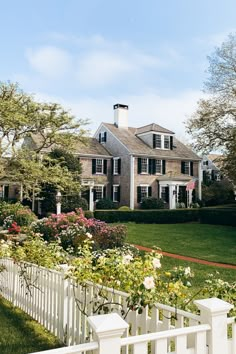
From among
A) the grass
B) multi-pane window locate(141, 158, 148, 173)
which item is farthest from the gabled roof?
the grass

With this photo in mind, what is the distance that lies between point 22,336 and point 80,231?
6182 mm

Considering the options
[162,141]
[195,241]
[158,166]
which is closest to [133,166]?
[158,166]

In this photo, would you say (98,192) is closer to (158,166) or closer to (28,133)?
(158,166)

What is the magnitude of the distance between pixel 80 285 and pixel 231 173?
2014cm

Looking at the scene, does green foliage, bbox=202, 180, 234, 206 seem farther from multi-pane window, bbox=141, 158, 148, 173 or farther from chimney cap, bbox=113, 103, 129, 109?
chimney cap, bbox=113, 103, 129, 109

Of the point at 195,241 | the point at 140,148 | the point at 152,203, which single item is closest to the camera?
the point at 195,241

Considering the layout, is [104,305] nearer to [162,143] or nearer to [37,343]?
[37,343]

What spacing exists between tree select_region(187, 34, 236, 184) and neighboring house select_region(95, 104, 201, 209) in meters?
7.59

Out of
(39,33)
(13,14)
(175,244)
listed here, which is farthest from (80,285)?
(175,244)

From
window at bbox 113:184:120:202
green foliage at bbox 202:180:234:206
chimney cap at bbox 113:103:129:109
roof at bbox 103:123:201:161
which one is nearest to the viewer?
roof at bbox 103:123:201:161

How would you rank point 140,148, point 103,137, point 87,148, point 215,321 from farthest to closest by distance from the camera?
point 103,137 → point 140,148 → point 87,148 → point 215,321

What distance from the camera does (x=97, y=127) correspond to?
1361 inches

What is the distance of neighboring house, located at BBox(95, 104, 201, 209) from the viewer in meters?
30.7

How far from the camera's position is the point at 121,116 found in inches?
1331
